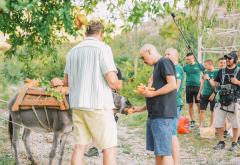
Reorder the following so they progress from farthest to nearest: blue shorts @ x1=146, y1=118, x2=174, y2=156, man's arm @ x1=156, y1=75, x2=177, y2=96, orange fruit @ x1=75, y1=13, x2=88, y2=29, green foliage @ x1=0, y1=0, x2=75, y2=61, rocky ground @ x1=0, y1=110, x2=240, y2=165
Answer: rocky ground @ x1=0, y1=110, x2=240, y2=165, blue shorts @ x1=146, y1=118, x2=174, y2=156, man's arm @ x1=156, y1=75, x2=177, y2=96, orange fruit @ x1=75, y1=13, x2=88, y2=29, green foliage @ x1=0, y1=0, x2=75, y2=61

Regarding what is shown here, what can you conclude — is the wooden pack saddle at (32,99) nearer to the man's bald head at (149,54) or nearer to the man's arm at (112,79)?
the man's bald head at (149,54)

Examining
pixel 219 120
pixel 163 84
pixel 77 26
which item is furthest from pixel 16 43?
pixel 219 120

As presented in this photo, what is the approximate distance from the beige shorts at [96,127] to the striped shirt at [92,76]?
0.24 feet

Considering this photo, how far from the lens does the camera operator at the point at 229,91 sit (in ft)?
27.1

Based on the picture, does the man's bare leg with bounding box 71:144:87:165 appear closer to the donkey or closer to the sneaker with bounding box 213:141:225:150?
the donkey

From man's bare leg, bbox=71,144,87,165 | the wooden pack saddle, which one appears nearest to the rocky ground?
the wooden pack saddle

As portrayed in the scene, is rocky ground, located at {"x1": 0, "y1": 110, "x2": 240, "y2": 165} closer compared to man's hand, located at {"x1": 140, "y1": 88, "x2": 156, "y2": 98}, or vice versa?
man's hand, located at {"x1": 140, "y1": 88, "x2": 156, "y2": 98}

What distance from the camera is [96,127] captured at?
4770 millimetres

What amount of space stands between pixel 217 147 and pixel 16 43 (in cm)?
462

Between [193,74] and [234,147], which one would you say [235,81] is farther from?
[193,74]

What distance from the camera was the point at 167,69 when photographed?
16.8ft

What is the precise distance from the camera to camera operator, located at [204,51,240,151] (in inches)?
325

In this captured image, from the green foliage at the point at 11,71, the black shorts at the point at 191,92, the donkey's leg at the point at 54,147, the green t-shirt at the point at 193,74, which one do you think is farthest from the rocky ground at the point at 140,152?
the green foliage at the point at 11,71

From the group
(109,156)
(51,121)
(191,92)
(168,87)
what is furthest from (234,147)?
(109,156)
